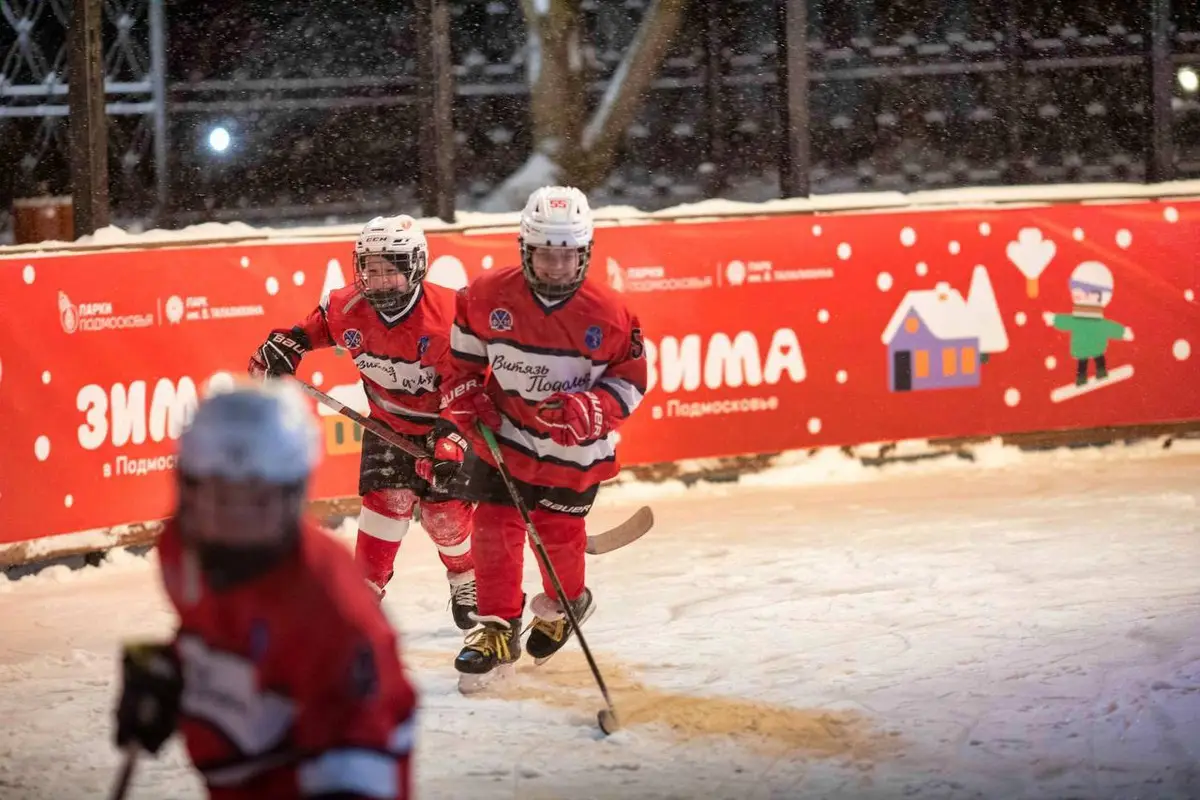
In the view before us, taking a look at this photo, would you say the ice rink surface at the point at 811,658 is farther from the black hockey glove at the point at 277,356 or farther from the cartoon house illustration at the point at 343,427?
the black hockey glove at the point at 277,356

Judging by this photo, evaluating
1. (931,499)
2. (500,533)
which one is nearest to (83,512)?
(500,533)

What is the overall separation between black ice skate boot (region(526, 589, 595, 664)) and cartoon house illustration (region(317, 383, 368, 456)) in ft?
8.94

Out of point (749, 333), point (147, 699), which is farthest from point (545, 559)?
point (749, 333)

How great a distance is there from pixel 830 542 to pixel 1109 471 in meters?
2.33

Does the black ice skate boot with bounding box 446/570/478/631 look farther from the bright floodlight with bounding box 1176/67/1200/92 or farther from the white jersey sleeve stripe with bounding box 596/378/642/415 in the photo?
the bright floodlight with bounding box 1176/67/1200/92

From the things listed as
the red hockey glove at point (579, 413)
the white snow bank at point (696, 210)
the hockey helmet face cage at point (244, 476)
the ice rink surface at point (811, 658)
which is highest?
the white snow bank at point (696, 210)

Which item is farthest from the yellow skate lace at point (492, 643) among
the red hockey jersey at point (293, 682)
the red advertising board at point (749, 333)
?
the red hockey jersey at point (293, 682)

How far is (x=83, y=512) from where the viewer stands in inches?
295

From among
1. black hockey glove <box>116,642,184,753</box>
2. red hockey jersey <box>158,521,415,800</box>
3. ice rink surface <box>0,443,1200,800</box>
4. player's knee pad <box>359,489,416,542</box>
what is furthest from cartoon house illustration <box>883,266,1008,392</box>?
black hockey glove <box>116,642,184,753</box>

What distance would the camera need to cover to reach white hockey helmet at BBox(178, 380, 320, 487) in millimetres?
2389

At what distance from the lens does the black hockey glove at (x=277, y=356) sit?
5.98 meters

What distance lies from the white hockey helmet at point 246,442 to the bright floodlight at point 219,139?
904cm

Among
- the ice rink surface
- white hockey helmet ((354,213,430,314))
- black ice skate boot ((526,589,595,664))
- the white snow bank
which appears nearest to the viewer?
the ice rink surface

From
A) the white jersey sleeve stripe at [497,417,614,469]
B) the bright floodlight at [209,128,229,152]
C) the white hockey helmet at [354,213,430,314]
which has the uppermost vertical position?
the bright floodlight at [209,128,229,152]
